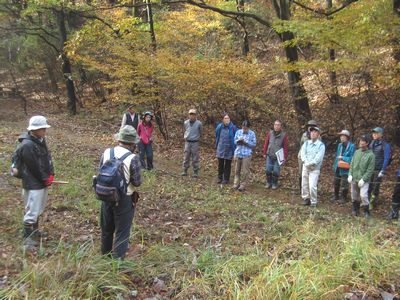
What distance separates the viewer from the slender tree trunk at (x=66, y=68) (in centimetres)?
2094

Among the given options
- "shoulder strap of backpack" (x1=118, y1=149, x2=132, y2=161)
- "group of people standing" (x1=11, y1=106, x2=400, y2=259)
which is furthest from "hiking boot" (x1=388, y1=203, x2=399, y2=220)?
"shoulder strap of backpack" (x1=118, y1=149, x2=132, y2=161)

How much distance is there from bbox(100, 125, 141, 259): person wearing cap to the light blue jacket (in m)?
5.83

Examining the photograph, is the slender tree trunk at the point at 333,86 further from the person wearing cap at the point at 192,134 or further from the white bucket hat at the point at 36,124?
the white bucket hat at the point at 36,124

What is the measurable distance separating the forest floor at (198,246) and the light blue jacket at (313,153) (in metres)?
1.20

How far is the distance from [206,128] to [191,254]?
483 inches

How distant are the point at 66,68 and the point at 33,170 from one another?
59.7 ft

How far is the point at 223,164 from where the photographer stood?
1190 centimetres

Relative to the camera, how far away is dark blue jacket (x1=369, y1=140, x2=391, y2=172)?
32.3 feet

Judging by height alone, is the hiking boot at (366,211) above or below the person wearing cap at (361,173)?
below

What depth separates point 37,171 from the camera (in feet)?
19.1

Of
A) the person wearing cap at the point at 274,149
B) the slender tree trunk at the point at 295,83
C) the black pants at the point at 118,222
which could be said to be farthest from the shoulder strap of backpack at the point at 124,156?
the slender tree trunk at the point at 295,83

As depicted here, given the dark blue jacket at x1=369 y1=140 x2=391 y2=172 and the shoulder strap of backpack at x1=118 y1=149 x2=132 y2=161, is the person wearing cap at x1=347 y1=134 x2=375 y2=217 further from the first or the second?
the shoulder strap of backpack at x1=118 y1=149 x2=132 y2=161

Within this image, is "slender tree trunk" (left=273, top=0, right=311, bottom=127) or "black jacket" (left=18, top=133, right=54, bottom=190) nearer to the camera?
"black jacket" (left=18, top=133, right=54, bottom=190)

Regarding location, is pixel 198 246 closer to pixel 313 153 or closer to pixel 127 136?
pixel 127 136
